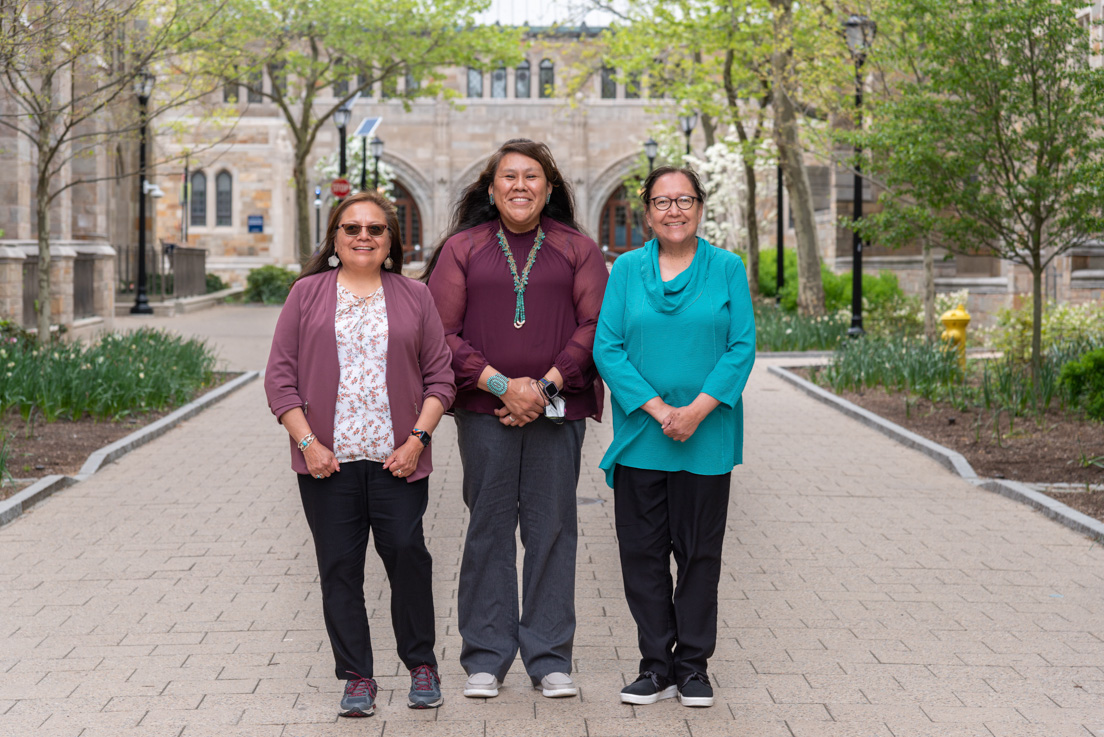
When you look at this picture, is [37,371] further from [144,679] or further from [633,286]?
[633,286]

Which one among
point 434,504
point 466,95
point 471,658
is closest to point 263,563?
point 434,504

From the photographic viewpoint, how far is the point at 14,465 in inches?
382

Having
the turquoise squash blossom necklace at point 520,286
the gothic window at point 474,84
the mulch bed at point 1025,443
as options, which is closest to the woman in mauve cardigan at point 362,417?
the turquoise squash blossom necklace at point 520,286

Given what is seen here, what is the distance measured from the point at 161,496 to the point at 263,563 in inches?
90.2

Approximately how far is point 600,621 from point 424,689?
142 centimetres

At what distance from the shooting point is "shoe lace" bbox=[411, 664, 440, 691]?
4602mm

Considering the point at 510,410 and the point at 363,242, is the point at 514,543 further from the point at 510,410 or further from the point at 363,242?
the point at 363,242

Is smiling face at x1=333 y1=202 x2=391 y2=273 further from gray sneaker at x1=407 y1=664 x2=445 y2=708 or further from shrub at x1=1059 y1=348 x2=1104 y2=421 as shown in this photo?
shrub at x1=1059 y1=348 x2=1104 y2=421

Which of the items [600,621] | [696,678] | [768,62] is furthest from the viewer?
[768,62]

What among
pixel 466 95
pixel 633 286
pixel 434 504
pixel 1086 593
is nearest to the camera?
pixel 633 286

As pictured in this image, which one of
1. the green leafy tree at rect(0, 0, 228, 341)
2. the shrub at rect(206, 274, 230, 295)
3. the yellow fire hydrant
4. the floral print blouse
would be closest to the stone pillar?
the green leafy tree at rect(0, 0, 228, 341)

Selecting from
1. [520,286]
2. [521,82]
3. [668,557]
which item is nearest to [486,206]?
[520,286]

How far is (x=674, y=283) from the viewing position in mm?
4641

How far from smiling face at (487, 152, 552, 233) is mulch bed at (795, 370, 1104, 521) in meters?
Result: 5.09
